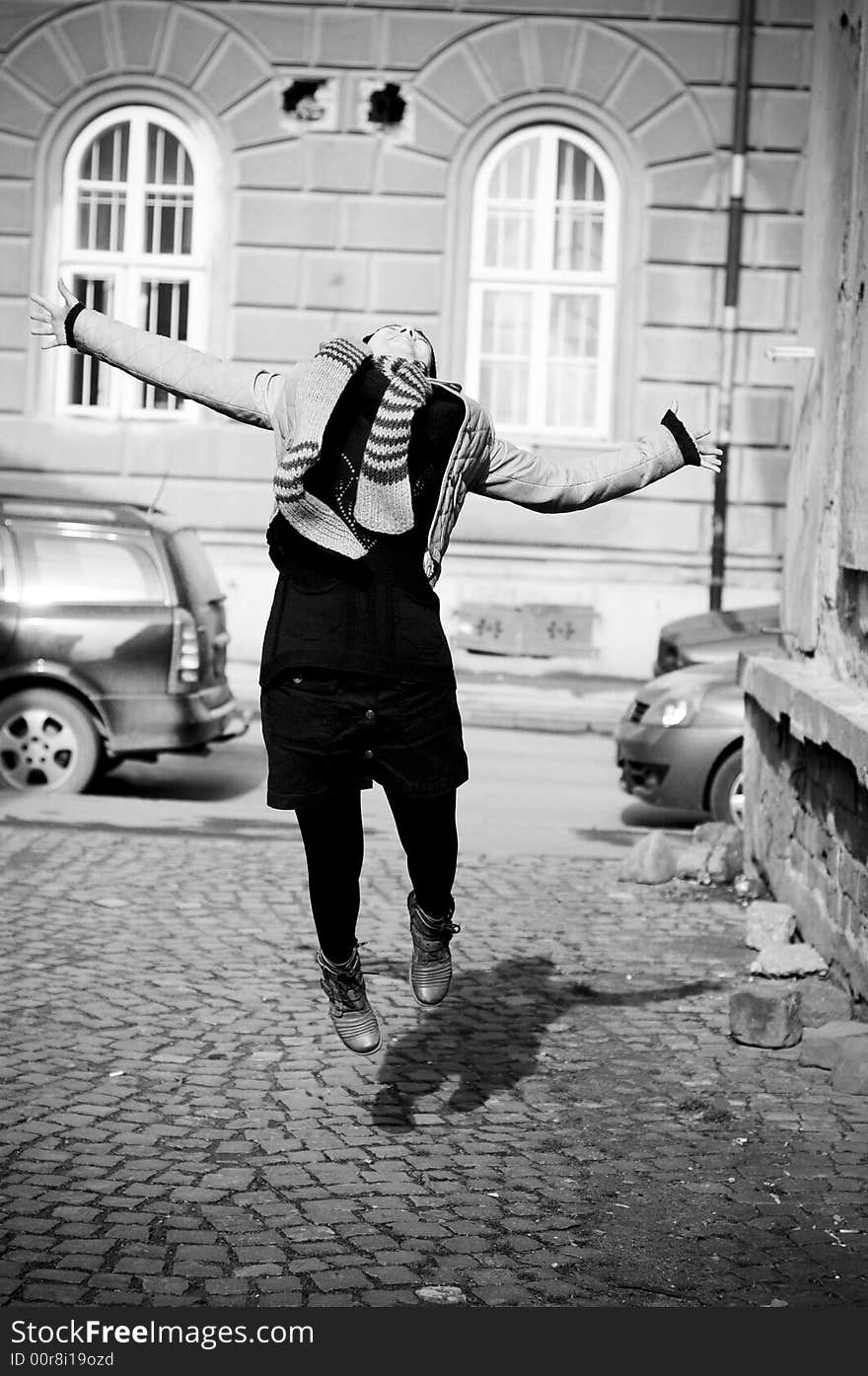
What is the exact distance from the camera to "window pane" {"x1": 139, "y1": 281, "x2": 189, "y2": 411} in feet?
63.5

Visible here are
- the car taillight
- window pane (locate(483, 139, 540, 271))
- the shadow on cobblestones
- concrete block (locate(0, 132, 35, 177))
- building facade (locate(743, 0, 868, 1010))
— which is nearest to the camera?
the shadow on cobblestones

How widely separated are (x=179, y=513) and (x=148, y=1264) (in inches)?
601

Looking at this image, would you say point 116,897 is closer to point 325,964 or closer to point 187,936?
point 187,936

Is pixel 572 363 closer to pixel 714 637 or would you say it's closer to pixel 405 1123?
pixel 714 637

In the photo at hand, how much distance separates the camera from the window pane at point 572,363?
19.5 m

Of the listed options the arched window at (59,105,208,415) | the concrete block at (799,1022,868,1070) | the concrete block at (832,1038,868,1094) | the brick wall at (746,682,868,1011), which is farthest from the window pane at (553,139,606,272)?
the concrete block at (832,1038,868,1094)

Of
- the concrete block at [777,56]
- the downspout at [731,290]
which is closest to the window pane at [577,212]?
the downspout at [731,290]

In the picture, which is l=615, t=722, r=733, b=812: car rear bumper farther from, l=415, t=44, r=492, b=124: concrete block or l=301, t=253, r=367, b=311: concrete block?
l=415, t=44, r=492, b=124: concrete block

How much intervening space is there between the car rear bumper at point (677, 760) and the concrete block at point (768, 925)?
291 cm

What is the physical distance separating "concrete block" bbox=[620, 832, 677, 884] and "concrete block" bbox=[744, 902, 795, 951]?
1.29 m

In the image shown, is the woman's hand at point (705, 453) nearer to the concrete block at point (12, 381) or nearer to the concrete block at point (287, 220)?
the concrete block at point (287, 220)

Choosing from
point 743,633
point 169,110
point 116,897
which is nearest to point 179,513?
point 169,110

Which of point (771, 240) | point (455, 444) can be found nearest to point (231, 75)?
point (771, 240)

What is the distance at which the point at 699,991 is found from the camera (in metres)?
6.81
